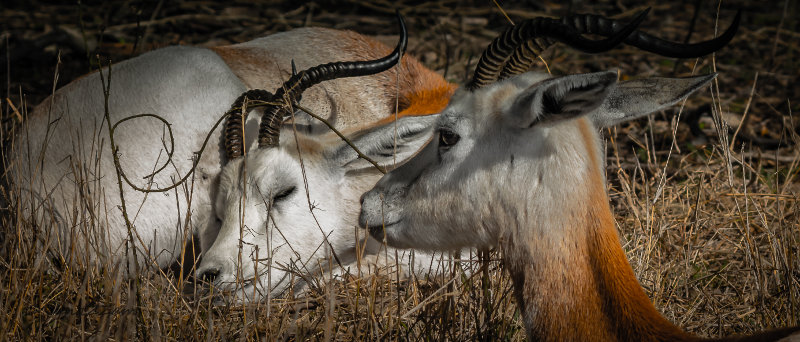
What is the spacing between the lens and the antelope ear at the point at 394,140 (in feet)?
10.8

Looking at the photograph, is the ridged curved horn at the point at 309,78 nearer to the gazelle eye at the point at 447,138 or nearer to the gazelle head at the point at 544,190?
the gazelle head at the point at 544,190

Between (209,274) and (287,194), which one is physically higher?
(287,194)

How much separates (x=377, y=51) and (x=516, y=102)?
299 cm

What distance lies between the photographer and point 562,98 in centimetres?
242

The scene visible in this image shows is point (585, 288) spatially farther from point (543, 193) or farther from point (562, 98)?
point (562, 98)

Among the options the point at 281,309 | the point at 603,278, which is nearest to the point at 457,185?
the point at 603,278

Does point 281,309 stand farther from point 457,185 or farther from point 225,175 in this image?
point 457,185

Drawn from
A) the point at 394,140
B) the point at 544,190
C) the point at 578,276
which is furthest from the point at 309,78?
the point at 578,276

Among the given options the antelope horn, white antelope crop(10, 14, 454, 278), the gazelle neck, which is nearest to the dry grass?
white antelope crop(10, 14, 454, 278)

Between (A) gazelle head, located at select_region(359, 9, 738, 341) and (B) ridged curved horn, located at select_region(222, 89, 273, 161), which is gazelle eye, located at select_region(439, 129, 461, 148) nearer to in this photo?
(A) gazelle head, located at select_region(359, 9, 738, 341)

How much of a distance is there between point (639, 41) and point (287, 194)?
1980 millimetres

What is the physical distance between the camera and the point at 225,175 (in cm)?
400

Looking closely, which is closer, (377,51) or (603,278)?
(603,278)

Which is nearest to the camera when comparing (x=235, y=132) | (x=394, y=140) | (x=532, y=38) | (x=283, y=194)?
(x=532, y=38)
